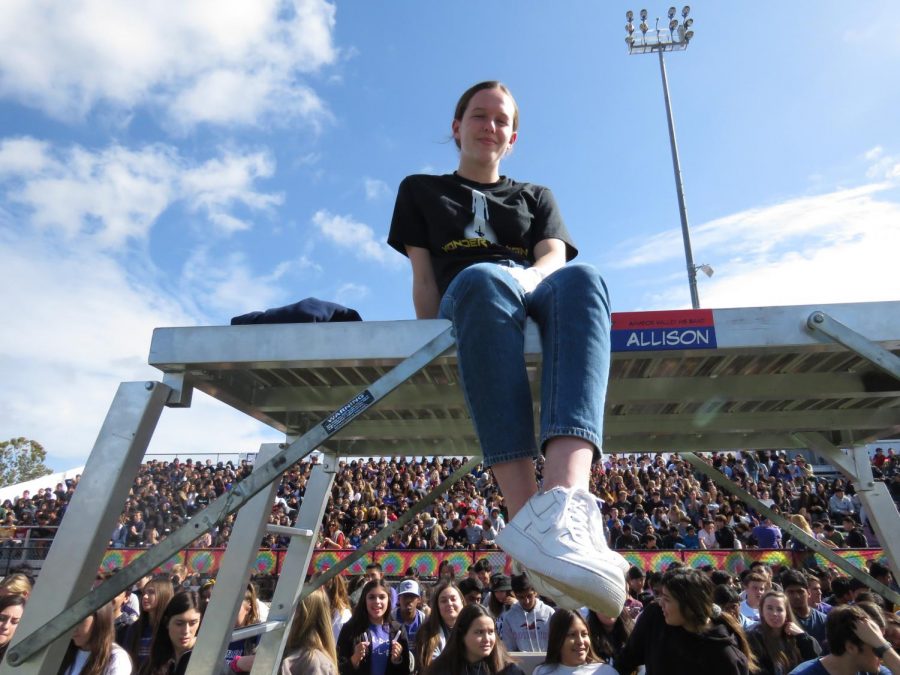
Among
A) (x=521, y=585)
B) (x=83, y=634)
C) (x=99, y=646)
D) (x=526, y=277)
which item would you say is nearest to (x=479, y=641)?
(x=521, y=585)

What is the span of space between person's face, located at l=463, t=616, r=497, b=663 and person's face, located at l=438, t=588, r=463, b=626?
935 millimetres

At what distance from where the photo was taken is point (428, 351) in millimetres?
1732

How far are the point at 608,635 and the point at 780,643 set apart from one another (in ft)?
3.65

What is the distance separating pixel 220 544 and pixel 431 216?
34.4 feet

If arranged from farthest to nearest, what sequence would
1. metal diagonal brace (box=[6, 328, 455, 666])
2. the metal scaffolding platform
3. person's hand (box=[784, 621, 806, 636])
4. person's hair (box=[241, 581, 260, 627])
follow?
person's hair (box=[241, 581, 260, 627])
person's hand (box=[784, 621, 806, 636])
the metal scaffolding platform
metal diagonal brace (box=[6, 328, 455, 666])

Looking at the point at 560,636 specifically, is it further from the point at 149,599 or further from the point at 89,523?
the point at 149,599

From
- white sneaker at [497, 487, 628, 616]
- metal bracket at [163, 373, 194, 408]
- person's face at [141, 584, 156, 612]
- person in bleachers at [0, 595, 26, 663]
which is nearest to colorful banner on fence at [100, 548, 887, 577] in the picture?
person's face at [141, 584, 156, 612]

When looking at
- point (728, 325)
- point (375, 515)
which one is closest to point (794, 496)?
point (375, 515)

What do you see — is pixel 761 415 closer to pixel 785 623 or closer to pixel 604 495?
pixel 785 623

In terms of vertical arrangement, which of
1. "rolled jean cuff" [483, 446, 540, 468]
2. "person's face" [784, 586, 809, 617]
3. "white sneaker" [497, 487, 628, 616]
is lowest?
"white sneaker" [497, 487, 628, 616]

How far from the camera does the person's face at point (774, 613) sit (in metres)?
4.21

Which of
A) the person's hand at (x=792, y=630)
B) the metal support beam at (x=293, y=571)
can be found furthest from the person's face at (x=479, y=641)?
the person's hand at (x=792, y=630)

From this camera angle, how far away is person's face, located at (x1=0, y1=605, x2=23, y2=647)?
327 centimetres

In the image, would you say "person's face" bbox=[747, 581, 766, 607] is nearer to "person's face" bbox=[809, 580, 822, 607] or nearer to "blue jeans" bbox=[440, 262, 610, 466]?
"person's face" bbox=[809, 580, 822, 607]
